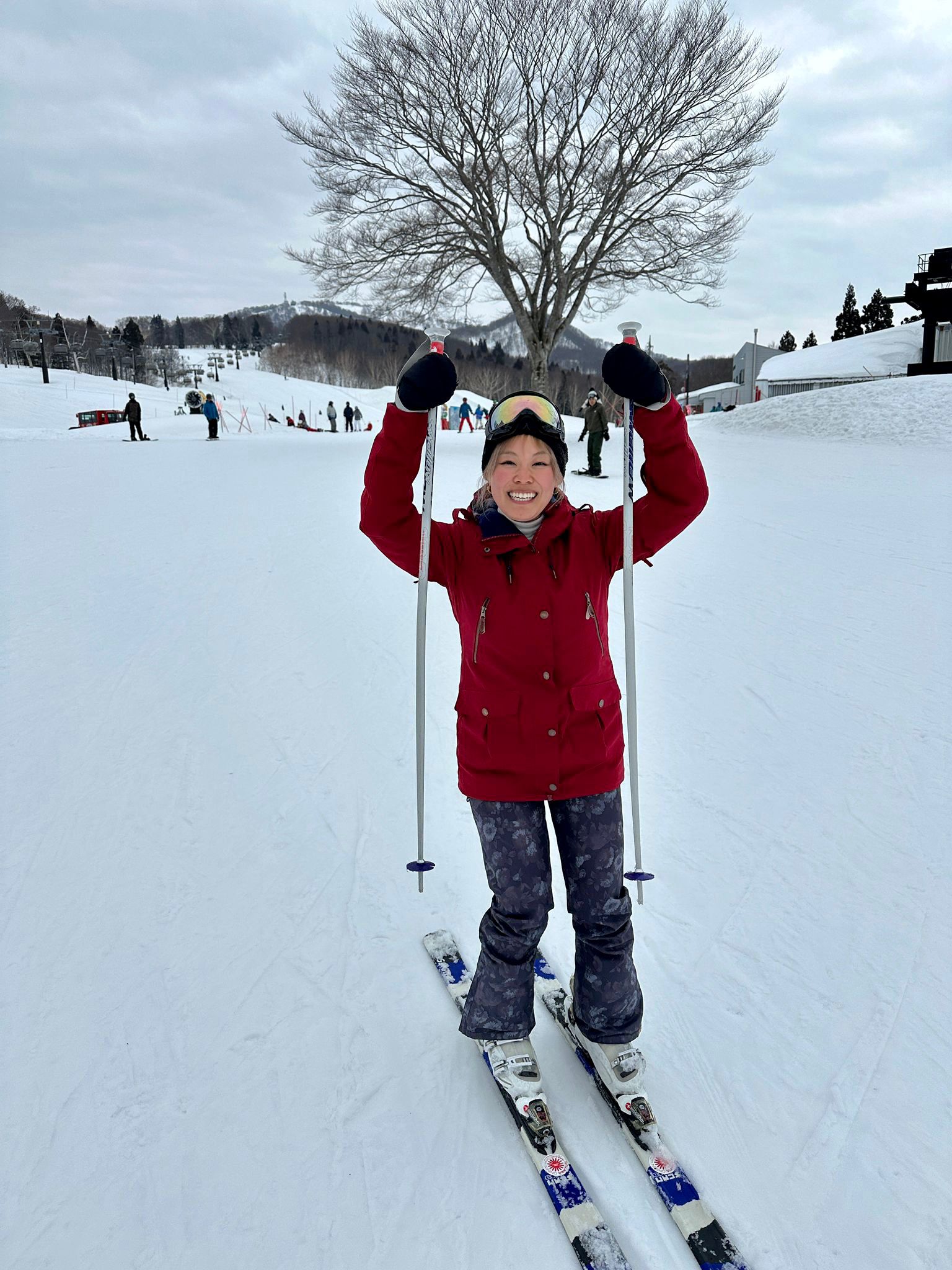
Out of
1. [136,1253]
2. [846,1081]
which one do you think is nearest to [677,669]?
[846,1081]

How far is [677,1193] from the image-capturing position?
5.92ft

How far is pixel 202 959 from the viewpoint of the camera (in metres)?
2.59

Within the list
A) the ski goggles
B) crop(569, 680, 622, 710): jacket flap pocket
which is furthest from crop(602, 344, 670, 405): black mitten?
crop(569, 680, 622, 710): jacket flap pocket

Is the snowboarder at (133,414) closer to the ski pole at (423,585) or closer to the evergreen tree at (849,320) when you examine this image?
the ski pole at (423,585)

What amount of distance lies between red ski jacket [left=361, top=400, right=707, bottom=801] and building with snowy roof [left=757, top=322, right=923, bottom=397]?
117 ft

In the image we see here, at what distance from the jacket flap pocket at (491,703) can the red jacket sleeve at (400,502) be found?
348 mm

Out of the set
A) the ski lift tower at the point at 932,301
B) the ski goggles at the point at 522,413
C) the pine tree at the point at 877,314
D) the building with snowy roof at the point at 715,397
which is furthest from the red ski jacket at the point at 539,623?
the pine tree at the point at 877,314

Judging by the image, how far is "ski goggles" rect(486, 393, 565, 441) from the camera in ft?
6.59

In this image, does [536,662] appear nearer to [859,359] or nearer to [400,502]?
[400,502]

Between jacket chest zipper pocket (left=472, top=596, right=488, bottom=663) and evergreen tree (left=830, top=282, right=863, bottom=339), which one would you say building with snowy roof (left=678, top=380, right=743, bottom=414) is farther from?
jacket chest zipper pocket (left=472, top=596, right=488, bottom=663)

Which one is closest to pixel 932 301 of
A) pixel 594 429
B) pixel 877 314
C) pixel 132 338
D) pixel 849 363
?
pixel 849 363

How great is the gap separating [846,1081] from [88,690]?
4405 millimetres

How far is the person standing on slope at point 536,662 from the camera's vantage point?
1.96 m

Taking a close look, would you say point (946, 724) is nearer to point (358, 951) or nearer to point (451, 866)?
point (451, 866)
